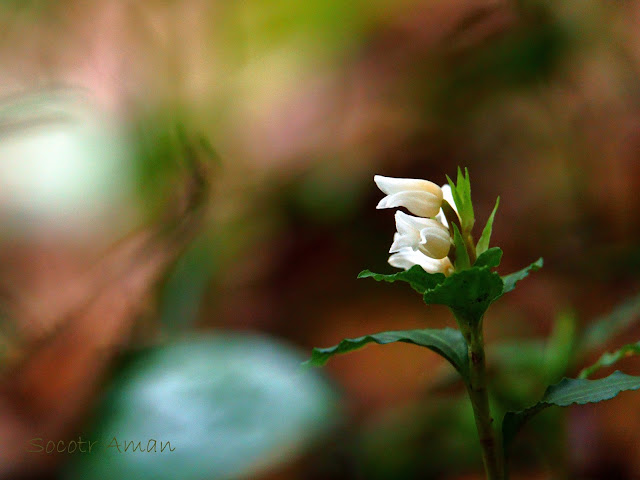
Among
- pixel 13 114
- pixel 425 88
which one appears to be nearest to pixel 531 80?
pixel 425 88

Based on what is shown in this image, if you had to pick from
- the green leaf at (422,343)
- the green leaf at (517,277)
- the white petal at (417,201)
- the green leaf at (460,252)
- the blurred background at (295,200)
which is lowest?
the green leaf at (422,343)

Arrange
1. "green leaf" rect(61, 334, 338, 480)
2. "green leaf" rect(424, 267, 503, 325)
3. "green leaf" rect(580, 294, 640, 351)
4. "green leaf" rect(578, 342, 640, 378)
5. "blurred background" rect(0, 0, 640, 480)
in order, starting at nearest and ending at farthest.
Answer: "green leaf" rect(424, 267, 503, 325) → "green leaf" rect(578, 342, 640, 378) → "green leaf" rect(61, 334, 338, 480) → "green leaf" rect(580, 294, 640, 351) → "blurred background" rect(0, 0, 640, 480)

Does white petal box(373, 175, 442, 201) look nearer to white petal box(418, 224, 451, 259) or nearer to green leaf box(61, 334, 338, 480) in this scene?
→ white petal box(418, 224, 451, 259)

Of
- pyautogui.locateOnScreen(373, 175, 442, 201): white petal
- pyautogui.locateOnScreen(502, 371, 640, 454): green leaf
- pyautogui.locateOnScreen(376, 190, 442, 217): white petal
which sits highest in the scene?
pyautogui.locateOnScreen(373, 175, 442, 201): white petal

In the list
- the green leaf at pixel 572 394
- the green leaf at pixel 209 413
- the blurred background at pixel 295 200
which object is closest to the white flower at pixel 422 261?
the green leaf at pixel 572 394

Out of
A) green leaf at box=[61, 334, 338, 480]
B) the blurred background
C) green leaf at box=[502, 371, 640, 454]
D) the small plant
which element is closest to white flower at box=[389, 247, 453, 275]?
the small plant

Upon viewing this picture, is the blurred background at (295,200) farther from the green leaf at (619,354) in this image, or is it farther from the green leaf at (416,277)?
the green leaf at (416,277)

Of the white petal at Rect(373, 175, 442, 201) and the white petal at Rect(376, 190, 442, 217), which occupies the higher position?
the white petal at Rect(373, 175, 442, 201)
